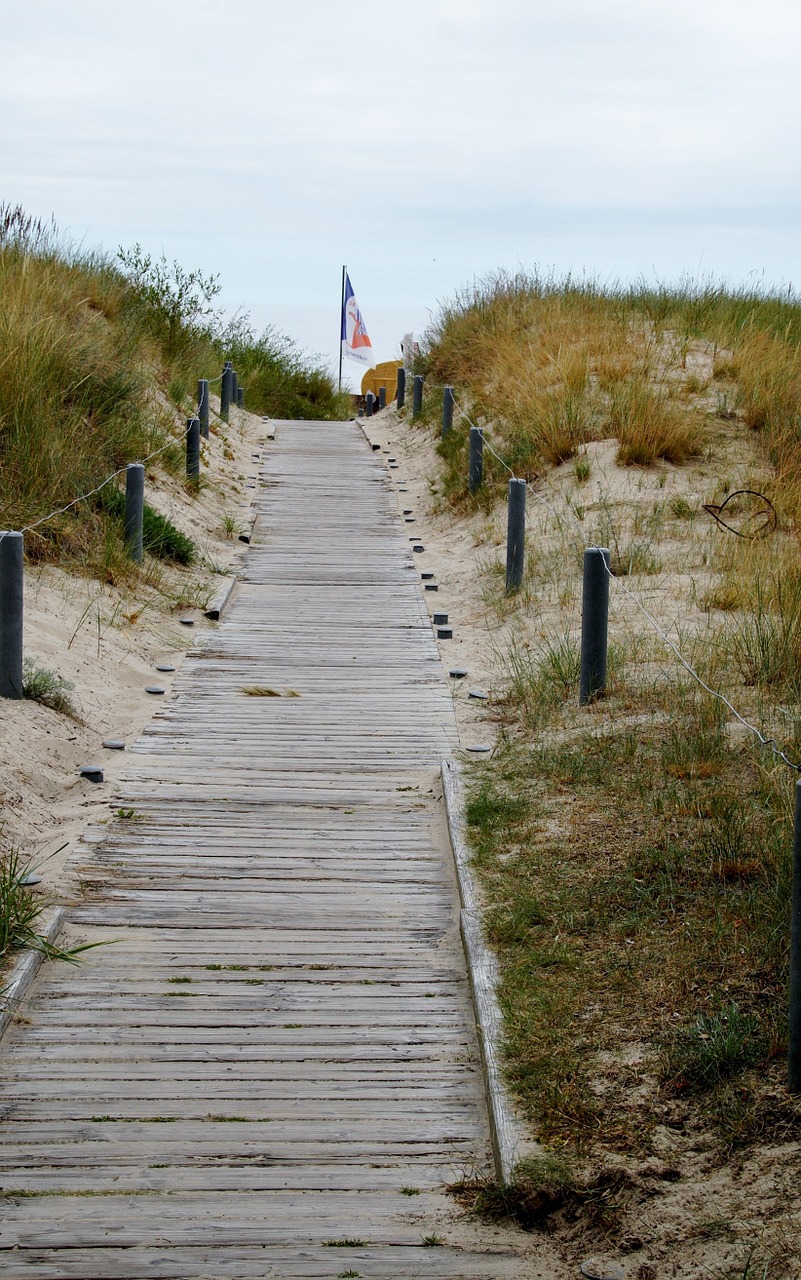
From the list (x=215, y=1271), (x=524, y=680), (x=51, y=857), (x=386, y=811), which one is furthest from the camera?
(x=524, y=680)

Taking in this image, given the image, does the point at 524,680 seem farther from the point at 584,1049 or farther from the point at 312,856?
the point at 584,1049

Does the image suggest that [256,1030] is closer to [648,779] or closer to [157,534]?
[648,779]

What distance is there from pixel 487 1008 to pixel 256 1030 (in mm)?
701

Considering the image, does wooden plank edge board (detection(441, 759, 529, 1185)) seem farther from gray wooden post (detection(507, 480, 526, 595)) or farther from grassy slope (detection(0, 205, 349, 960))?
gray wooden post (detection(507, 480, 526, 595))

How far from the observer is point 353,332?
3156 cm

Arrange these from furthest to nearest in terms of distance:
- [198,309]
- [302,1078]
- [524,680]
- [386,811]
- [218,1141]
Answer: [198,309], [524,680], [386,811], [302,1078], [218,1141]

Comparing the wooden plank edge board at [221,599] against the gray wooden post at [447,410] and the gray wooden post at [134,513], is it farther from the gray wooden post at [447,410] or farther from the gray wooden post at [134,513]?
the gray wooden post at [447,410]

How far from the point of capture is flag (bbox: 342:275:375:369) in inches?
1229

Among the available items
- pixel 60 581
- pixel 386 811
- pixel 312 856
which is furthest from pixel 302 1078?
pixel 60 581

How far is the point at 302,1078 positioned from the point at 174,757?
2.91 meters

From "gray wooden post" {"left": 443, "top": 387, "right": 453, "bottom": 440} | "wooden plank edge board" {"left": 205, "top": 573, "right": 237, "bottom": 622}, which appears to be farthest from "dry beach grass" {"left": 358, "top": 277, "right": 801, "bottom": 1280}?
"gray wooden post" {"left": 443, "top": 387, "right": 453, "bottom": 440}

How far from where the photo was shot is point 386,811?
19.0ft

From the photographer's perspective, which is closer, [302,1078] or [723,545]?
[302,1078]

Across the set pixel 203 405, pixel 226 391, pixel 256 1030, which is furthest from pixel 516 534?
pixel 226 391
